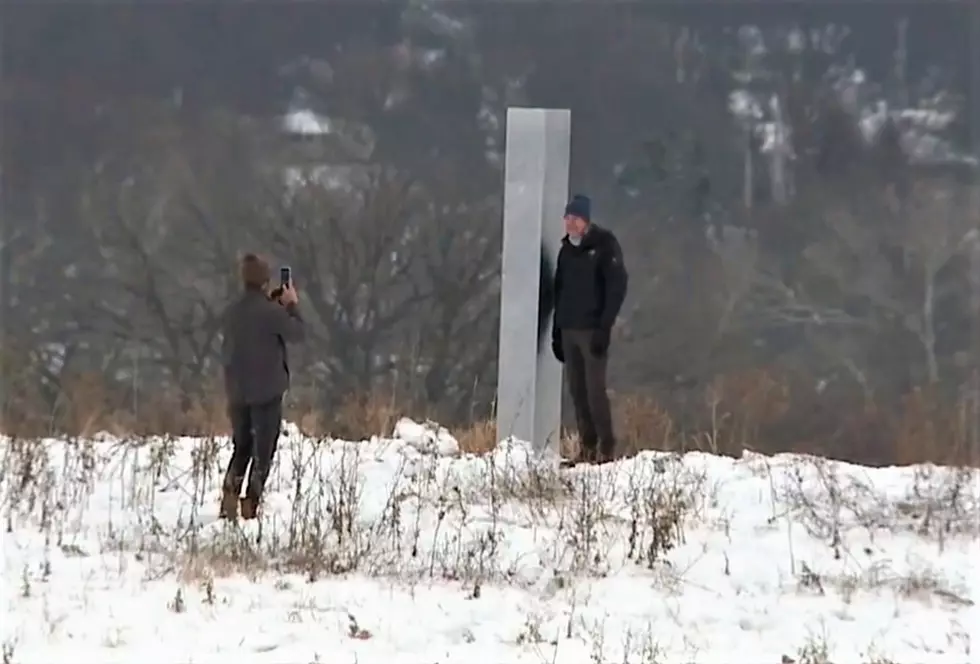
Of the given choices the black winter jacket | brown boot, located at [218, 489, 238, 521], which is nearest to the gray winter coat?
brown boot, located at [218, 489, 238, 521]

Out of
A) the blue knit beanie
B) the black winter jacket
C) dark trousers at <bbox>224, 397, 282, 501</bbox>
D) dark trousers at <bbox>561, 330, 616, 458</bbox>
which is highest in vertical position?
the blue knit beanie

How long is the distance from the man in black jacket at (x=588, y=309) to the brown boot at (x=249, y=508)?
1.97 metres

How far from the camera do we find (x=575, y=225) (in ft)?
20.8

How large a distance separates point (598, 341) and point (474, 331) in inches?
1248

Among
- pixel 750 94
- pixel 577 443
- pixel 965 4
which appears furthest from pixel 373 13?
pixel 577 443

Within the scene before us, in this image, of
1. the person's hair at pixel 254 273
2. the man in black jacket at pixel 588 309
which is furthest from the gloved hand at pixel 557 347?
the person's hair at pixel 254 273

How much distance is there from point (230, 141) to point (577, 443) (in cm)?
4635

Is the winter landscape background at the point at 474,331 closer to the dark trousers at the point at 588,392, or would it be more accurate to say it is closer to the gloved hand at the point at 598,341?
the dark trousers at the point at 588,392

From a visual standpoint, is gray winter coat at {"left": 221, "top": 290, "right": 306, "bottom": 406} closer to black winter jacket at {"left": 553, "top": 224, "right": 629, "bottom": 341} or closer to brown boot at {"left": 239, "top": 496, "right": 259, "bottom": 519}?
brown boot at {"left": 239, "top": 496, "right": 259, "bottom": 519}

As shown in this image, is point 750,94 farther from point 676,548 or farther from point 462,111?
point 676,548

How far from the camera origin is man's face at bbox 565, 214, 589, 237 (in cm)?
632

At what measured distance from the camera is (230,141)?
5106 centimetres

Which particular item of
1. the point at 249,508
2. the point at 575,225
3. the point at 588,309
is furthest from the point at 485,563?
the point at 575,225

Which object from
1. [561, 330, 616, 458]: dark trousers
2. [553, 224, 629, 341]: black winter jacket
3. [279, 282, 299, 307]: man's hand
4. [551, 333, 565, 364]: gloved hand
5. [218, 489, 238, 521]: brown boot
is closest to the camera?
[218, 489, 238, 521]: brown boot
